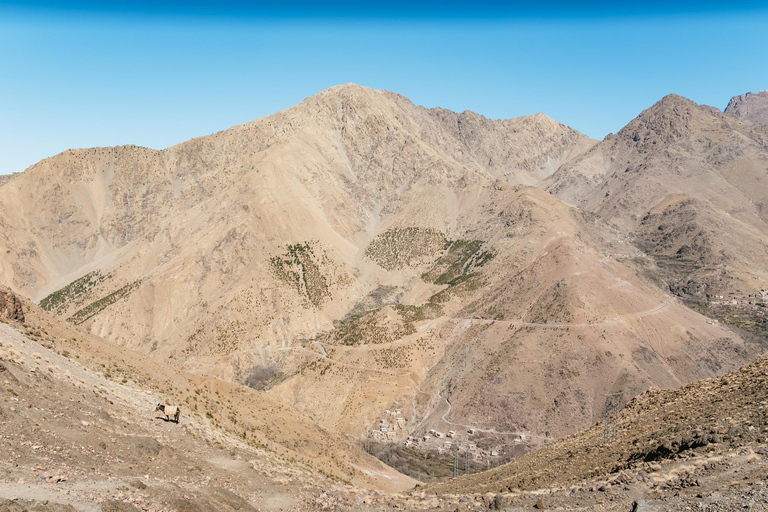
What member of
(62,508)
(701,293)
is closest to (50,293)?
(62,508)

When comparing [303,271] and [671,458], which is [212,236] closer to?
[303,271]

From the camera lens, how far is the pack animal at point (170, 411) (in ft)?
105

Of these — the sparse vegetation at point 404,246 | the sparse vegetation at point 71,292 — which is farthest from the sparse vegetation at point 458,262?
the sparse vegetation at point 71,292

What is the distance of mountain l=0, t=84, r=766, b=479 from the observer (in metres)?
87.4

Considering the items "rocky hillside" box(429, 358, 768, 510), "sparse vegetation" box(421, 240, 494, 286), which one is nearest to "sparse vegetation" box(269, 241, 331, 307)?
"sparse vegetation" box(421, 240, 494, 286)

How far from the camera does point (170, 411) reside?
105 feet

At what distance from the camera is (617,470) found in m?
28.0

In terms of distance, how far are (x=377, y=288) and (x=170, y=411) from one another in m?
117

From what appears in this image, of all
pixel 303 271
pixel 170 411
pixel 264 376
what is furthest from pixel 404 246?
pixel 170 411

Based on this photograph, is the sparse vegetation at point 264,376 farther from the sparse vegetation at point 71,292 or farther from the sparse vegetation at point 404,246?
the sparse vegetation at point 71,292

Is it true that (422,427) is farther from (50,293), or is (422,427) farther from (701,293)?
(50,293)

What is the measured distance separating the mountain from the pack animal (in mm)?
22230

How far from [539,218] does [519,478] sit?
397ft

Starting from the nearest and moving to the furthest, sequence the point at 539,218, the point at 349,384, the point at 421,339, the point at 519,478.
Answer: the point at 519,478 < the point at 349,384 < the point at 421,339 < the point at 539,218
